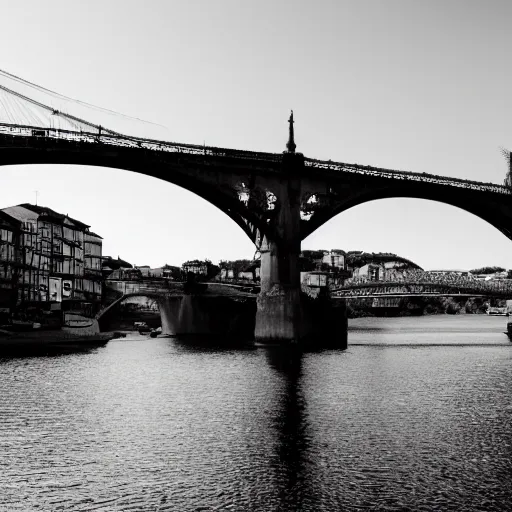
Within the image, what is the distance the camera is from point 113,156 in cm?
5731

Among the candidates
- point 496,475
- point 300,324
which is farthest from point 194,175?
point 496,475

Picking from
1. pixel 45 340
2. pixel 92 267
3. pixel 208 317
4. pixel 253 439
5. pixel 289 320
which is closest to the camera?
pixel 253 439

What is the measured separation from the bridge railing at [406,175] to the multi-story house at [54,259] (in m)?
42.4

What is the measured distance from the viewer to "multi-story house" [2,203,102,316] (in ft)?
330

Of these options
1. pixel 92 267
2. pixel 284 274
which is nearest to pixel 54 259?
pixel 92 267

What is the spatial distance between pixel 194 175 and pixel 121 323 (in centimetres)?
6123

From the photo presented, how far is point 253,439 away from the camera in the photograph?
26.6 m

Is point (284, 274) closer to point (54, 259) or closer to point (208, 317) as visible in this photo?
point (208, 317)

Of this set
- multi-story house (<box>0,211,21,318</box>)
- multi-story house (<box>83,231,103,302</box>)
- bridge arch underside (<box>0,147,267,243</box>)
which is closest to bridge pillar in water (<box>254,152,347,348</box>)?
bridge arch underside (<box>0,147,267,243</box>)

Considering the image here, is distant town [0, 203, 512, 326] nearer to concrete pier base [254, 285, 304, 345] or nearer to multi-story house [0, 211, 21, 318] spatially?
multi-story house [0, 211, 21, 318]

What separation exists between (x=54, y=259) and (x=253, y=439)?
89435 millimetres

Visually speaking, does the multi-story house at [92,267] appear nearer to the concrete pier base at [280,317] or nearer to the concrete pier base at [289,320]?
the concrete pier base at [289,320]

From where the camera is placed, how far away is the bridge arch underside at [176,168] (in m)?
55.0

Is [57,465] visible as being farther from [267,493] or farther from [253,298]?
[253,298]
